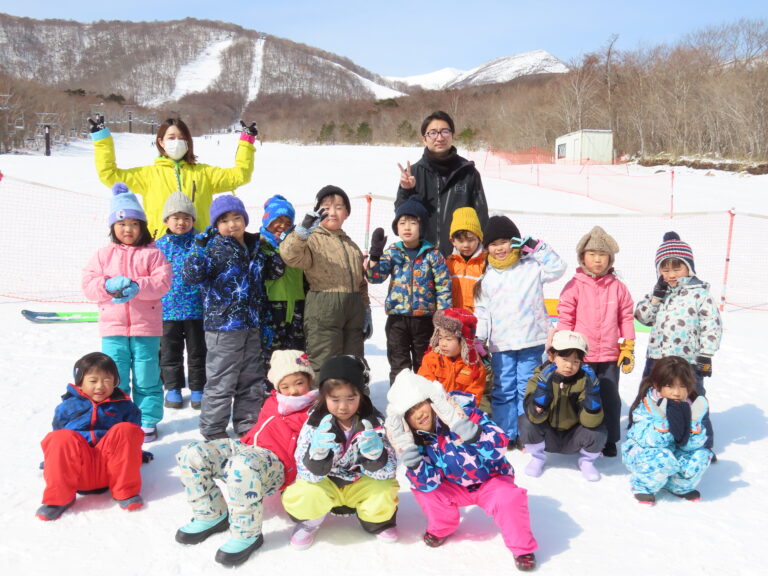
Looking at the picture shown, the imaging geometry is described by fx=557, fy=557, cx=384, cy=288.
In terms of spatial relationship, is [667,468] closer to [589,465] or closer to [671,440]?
[671,440]

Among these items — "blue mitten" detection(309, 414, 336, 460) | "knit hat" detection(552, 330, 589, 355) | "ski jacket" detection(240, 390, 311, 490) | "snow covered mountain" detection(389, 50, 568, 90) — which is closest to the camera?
"blue mitten" detection(309, 414, 336, 460)

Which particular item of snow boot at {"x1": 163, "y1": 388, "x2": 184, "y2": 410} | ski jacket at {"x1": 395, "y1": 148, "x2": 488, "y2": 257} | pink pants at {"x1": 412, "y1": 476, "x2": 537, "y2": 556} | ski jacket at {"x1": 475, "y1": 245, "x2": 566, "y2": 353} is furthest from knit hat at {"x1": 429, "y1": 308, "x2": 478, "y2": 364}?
snow boot at {"x1": 163, "y1": 388, "x2": 184, "y2": 410}

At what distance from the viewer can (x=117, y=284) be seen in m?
2.96

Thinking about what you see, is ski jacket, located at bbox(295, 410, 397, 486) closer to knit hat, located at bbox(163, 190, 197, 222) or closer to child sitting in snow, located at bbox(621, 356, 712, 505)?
child sitting in snow, located at bbox(621, 356, 712, 505)

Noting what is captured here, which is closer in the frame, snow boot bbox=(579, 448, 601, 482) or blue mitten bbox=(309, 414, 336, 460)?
blue mitten bbox=(309, 414, 336, 460)

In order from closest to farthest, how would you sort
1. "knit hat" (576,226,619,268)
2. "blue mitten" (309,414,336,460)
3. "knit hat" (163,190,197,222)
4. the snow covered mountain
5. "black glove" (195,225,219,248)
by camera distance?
"blue mitten" (309,414,336,460) < "black glove" (195,225,219,248) < "knit hat" (576,226,619,268) < "knit hat" (163,190,197,222) < the snow covered mountain

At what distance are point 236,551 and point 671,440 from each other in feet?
6.82

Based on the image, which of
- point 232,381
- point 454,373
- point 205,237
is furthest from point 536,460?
point 205,237

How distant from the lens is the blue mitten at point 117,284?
296 centimetres

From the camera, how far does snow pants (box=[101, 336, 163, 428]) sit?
3162 millimetres

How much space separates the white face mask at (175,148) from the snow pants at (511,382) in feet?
8.09

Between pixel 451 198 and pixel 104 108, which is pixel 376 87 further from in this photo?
pixel 451 198

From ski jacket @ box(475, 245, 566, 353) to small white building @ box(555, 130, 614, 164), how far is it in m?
21.5

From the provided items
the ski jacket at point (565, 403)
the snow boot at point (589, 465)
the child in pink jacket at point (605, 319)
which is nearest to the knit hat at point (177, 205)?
the ski jacket at point (565, 403)
